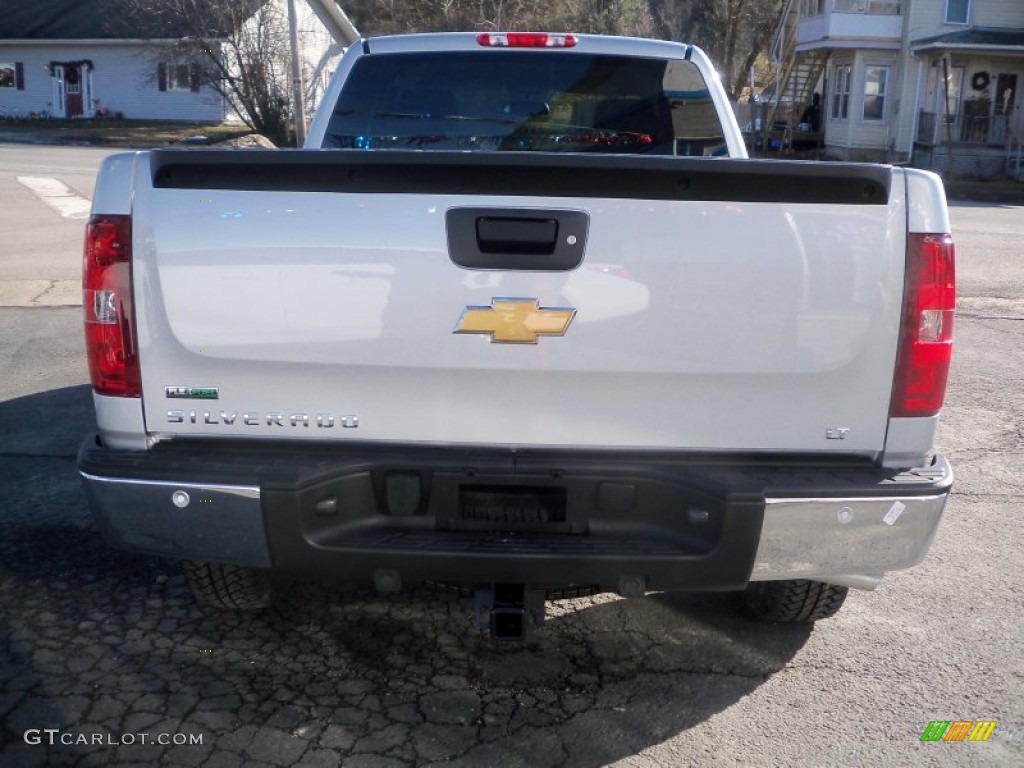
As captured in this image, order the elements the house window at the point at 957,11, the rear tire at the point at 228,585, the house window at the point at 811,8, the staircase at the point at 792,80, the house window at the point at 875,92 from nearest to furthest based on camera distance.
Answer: the rear tire at the point at 228,585 → the house window at the point at 957,11 → the house window at the point at 875,92 → the house window at the point at 811,8 → the staircase at the point at 792,80

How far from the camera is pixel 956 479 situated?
592 cm

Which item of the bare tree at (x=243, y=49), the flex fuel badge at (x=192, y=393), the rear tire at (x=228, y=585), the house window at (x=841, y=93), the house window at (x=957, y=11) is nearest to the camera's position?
the flex fuel badge at (x=192, y=393)

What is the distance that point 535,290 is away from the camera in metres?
3.02

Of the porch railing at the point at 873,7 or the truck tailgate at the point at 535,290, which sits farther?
the porch railing at the point at 873,7

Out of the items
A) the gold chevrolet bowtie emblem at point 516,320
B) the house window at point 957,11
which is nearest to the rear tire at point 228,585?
the gold chevrolet bowtie emblem at point 516,320

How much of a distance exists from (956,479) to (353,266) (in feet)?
13.6

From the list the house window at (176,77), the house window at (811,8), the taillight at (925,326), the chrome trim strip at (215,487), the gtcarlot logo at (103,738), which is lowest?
the gtcarlot logo at (103,738)

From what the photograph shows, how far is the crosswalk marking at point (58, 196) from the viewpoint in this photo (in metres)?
17.3

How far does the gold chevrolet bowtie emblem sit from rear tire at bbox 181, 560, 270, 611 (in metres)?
1.30

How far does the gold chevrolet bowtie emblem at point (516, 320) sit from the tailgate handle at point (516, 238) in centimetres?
11

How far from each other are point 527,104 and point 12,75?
157 feet

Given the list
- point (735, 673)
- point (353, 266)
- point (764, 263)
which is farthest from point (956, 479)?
point (353, 266)

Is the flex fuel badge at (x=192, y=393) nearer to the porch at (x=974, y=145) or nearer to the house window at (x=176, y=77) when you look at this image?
the porch at (x=974, y=145)

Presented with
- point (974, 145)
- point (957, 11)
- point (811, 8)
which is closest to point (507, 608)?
point (974, 145)
